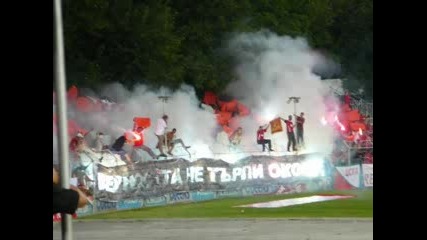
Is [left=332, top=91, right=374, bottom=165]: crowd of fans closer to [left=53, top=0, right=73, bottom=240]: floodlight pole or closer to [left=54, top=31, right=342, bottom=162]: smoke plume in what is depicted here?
[left=54, top=31, right=342, bottom=162]: smoke plume

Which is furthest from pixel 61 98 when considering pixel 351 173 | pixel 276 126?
pixel 351 173

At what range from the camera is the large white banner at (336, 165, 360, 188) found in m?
13.7

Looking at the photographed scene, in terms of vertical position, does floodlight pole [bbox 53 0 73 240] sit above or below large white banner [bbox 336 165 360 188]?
above

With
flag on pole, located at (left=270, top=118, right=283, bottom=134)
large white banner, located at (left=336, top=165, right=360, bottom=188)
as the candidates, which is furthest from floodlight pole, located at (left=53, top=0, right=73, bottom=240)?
large white banner, located at (left=336, top=165, right=360, bottom=188)

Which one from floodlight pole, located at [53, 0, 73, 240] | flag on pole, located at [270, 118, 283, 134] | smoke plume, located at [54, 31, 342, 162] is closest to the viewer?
floodlight pole, located at [53, 0, 73, 240]

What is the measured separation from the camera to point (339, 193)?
13812 mm

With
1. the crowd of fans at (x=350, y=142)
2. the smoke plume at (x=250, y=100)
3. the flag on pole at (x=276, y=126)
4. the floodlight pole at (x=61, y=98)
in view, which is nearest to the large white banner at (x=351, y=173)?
the crowd of fans at (x=350, y=142)

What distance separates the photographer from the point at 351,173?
45.2 feet

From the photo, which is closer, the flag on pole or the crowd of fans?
the flag on pole

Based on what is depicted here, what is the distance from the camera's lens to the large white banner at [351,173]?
13742mm

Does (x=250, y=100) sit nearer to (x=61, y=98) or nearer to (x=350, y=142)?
(x=350, y=142)

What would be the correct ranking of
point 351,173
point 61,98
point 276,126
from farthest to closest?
1. point 351,173
2. point 276,126
3. point 61,98
